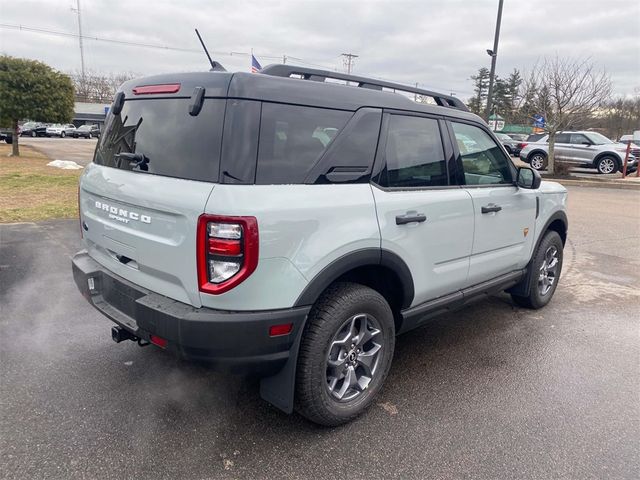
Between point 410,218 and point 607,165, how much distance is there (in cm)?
1942

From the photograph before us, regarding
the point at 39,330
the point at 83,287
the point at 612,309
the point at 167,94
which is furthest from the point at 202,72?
the point at 612,309

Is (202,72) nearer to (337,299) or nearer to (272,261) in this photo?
(272,261)

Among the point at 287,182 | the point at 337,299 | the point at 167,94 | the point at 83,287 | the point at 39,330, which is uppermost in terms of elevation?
the point at 167,94

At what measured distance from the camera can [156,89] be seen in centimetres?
267

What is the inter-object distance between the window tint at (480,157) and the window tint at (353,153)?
0.94 metres

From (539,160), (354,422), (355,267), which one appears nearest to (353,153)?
(355,267)

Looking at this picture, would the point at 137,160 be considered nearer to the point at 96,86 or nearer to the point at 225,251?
the point at 225,251

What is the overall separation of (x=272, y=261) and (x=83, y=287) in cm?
153

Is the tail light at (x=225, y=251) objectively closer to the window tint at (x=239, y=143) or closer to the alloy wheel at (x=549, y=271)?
the window tint at (x=239, y=143)

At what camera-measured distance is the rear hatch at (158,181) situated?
7.38 ft

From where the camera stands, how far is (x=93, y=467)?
7.52ft

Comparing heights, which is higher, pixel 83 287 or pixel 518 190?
pixel 518 190

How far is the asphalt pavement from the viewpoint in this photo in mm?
2391

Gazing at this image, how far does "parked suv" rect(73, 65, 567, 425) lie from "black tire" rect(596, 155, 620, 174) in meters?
18.4
